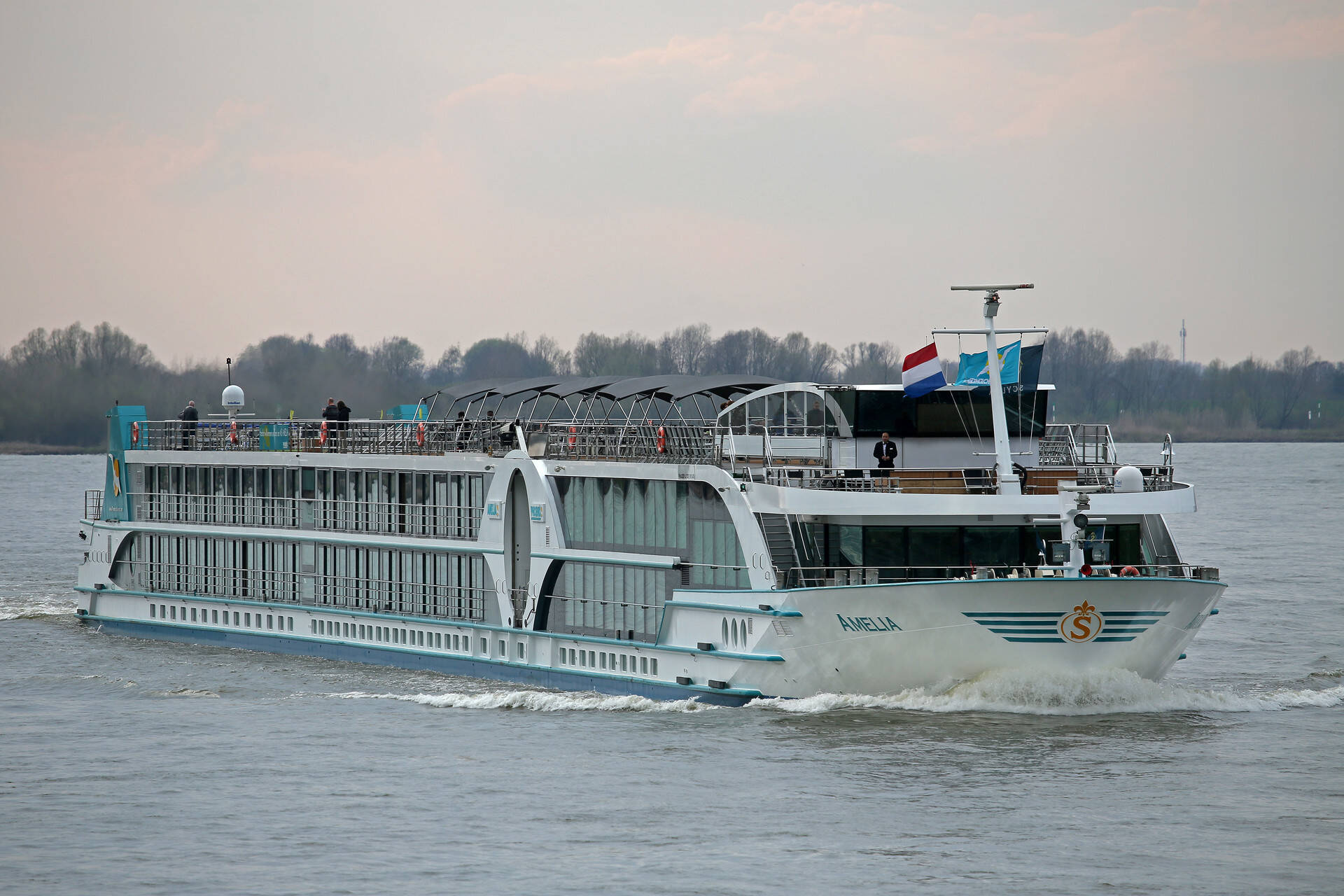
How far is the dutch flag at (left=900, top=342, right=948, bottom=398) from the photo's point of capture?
1143 inches

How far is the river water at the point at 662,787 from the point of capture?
68.5 feet

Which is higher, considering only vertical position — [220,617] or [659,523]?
[659,523]

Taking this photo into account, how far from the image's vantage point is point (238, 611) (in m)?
40.1

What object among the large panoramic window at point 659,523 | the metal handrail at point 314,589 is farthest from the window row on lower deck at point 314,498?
the large panoramic window at point 659,523

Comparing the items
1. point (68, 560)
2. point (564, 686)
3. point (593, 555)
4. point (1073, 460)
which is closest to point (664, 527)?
point (593, 555)

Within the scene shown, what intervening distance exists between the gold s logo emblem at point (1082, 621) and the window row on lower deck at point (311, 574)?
12.5m

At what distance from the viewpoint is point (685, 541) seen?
3064cm

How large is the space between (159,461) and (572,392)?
1224 centimetres

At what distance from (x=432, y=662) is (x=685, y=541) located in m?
7.57

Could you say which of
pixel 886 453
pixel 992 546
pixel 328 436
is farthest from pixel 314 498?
pixel 992 546

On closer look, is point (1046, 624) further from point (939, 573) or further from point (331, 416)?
point (331, 416)

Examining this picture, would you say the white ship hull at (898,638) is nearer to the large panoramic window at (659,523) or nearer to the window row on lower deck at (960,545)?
the large panoramic window at (659,523)

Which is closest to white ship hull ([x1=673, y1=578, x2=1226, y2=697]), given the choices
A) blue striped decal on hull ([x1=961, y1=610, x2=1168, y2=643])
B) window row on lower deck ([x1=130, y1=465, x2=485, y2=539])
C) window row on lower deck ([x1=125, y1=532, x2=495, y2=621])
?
blue striped decal on hull ([x1=961, y1=610, x2=1168, y2=643])

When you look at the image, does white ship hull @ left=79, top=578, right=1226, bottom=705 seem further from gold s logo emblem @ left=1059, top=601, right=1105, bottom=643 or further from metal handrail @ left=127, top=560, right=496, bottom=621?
metal handrail @ left=127, top=560, right=496, bottom=621
